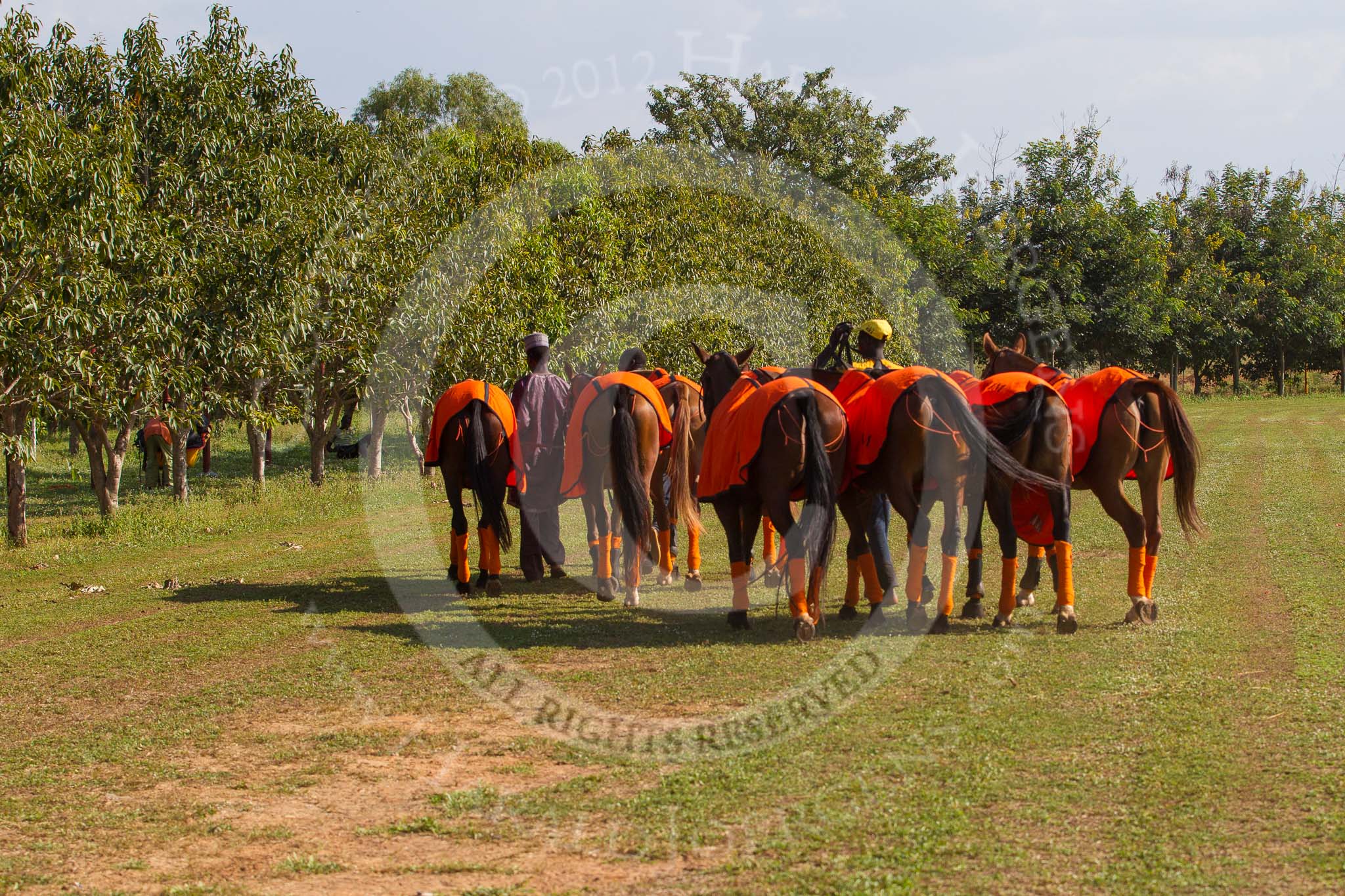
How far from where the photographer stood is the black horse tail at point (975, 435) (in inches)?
321

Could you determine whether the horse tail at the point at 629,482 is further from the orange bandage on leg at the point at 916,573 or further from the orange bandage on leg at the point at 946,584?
the orange bandage on leg at the point at 946,584

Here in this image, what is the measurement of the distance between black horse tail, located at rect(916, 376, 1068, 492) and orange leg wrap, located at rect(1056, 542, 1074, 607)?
42cm

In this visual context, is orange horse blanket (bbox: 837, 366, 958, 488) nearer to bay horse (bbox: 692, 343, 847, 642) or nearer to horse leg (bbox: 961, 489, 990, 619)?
bay horse (bbox: 692, 343, 847, 642)

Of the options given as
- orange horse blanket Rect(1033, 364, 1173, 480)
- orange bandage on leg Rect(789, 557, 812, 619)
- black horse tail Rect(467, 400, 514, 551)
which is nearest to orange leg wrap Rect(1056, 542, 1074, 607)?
orange horse blanket Rect(1033, 364, 1173, 480)

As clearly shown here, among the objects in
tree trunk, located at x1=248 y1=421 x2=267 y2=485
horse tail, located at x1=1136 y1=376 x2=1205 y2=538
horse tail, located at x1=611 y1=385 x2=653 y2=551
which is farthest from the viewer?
tree trunk, located at x1=248 y1=421 x2=267 y2=485

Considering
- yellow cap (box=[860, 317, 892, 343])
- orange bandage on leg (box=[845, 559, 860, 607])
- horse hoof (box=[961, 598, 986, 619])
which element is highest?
yellow cap (box=[860, 317, 892, 343])

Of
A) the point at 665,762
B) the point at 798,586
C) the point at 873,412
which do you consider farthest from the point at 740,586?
the point at 665,762

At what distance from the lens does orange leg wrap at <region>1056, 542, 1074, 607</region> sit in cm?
838

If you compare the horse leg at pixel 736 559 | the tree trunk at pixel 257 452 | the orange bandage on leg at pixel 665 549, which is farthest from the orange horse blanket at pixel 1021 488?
the tree trunk at pixel 257 452

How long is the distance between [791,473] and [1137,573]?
264 cm

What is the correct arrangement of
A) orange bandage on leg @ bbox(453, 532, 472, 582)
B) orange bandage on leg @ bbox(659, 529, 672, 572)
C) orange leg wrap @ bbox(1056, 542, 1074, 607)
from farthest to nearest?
orange bandage on leg @ bbox(659, 529, 672, 572), orange bandage on leg @ bbox(453, 532, 472, 582), orange leg wrap @ bbox(1056, 542, 1074, 607)

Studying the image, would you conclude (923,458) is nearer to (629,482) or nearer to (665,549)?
(629,482)

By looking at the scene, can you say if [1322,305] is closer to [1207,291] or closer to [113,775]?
[1207,291]

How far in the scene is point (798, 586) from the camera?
27.6ft
